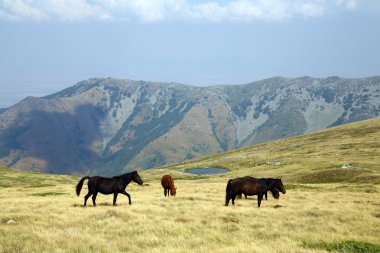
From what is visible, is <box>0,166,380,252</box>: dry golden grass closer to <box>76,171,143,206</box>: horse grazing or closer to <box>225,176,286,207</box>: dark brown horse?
<box>225,176,286,207</box>: dark brown horse

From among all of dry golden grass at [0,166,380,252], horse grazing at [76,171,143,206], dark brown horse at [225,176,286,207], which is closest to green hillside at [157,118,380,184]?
dark brown horse at [225,176,286,207]

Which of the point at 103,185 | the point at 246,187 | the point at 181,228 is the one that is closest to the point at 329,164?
the point at 246,187

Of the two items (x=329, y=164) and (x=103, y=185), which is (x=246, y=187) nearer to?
(x=103, y=185)

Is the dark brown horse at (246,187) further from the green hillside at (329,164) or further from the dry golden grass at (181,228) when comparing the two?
the green hillside at (329,164)

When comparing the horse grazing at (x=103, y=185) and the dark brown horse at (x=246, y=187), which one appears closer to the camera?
the horse grazing at (x=103, y=185)

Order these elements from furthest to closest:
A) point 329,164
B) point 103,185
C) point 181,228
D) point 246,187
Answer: point 329,164, point 246,187, point 103,185, point 181,228

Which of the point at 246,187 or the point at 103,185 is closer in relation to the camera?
the point at 103,185

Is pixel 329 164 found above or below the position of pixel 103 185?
below

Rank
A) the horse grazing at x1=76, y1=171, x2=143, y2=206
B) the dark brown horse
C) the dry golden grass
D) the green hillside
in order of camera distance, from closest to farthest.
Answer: the dry golden grass, the horse grazing at x1=76, y1=171, x2=143, y2=206, the dark brown horse, the green hillside

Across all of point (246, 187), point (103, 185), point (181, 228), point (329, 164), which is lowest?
point (181, 228)

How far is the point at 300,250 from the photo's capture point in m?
15.1

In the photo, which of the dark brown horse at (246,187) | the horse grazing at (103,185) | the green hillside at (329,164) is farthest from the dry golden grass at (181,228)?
the green hillside at (329,164)

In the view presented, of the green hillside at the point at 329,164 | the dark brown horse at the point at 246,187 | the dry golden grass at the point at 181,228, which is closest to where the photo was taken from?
the dry golden grass at the point at 181,228

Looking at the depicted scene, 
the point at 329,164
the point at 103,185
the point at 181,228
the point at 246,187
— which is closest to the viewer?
the point at 181,228
